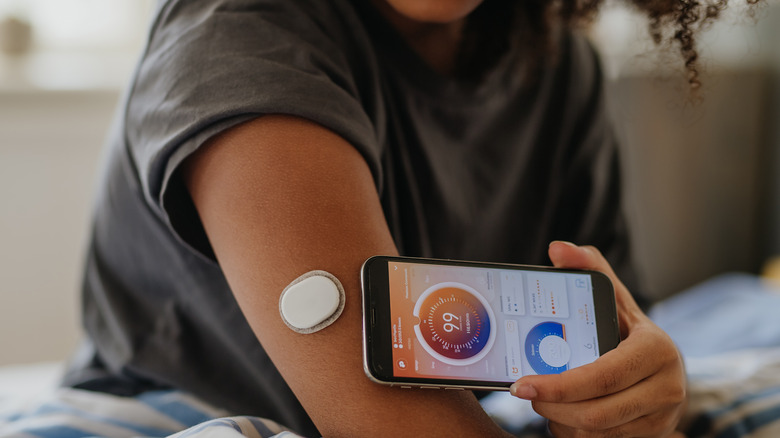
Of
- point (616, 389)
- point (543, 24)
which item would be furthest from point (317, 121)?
point (543, 24)

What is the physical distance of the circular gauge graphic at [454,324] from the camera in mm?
490

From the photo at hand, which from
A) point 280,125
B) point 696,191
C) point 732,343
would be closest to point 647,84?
point 696,191

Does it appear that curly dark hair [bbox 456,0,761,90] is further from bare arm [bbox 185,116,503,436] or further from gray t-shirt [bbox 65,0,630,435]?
bare arm [bbox 185,116,503,436]

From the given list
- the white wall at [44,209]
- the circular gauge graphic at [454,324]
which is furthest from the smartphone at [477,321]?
the white wall at [44,209]

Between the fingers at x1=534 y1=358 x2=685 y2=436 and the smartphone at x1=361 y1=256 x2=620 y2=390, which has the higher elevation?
the smartphone at x1=361 y1=256 x2=620 y2=390

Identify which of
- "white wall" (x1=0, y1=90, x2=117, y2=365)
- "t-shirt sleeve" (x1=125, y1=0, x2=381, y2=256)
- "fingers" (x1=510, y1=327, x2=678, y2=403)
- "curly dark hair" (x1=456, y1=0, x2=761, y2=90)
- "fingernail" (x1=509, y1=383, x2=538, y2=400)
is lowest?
"white wall" (x1=0, y1=90, x2=117, y2=365)

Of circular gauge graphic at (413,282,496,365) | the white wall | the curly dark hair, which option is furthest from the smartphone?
the white wall

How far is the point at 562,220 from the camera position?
0.92 meters

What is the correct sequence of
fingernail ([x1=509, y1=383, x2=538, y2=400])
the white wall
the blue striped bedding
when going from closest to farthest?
fingernail ([x1=509, y1=383, x2=538, y2=400]) → the blue striped bedding → the white wall

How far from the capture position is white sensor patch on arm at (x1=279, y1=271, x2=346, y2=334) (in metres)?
0.46

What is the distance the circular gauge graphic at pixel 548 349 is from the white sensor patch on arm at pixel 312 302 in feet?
0.50

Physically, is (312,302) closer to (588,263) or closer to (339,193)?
(339,193)

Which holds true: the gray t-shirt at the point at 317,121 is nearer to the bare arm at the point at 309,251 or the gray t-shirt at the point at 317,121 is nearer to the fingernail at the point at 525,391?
the bare arm at the point at 309,251

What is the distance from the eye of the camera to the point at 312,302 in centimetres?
46
